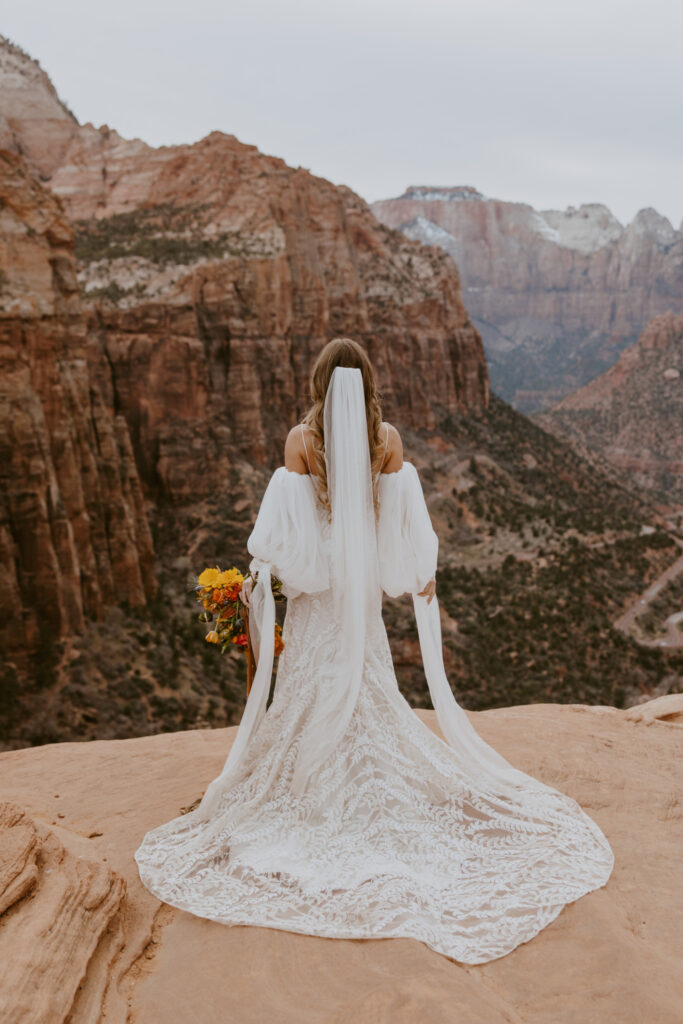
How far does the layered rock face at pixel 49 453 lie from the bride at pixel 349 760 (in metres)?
16.6

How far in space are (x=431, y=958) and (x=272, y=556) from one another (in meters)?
2.76

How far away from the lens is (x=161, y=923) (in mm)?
5336

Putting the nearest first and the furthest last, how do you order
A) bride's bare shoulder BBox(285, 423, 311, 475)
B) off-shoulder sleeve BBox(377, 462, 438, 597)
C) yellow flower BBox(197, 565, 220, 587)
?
bride's bare shoulder BBox(285, 423, 311, 475)
off-shoulder sleeve BBox(377, 462, 438, 597)
yellow flower BBox(197, 565, 220, 587)

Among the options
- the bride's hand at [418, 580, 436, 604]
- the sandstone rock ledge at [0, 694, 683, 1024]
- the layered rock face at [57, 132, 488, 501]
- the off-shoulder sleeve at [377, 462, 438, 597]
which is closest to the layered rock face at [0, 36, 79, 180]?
the layered rock face at [57, 132, 488, 501]

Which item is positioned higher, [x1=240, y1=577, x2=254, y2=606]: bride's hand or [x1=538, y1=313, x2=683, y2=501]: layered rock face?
[x1=240, y1=577, x2=254, y2=606]: bride's hand

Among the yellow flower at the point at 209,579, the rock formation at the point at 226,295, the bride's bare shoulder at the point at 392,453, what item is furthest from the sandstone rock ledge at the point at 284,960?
the rock formation at the point at 226,295

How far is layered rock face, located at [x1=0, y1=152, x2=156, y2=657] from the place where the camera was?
70.2 feet

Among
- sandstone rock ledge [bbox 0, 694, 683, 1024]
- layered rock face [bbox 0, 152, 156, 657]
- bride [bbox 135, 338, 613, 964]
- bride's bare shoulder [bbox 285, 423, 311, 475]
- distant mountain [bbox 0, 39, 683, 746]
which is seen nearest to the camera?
sandstone rock ledge [bbox 0, 694, 683, 1024]

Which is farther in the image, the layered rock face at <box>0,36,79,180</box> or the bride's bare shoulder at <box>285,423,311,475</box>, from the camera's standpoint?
the layered rock face at <box>0,36,79,180</box>

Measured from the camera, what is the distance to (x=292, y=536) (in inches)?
245

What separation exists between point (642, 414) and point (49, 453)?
9326cm

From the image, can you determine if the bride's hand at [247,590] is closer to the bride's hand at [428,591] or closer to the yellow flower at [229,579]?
the yellow flower at [229,579]

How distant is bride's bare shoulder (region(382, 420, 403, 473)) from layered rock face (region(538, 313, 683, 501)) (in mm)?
87090

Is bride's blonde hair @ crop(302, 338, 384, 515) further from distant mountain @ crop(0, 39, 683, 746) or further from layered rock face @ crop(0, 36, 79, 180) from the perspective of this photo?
layered rock face @ crop(0, 36, 79, 180)
